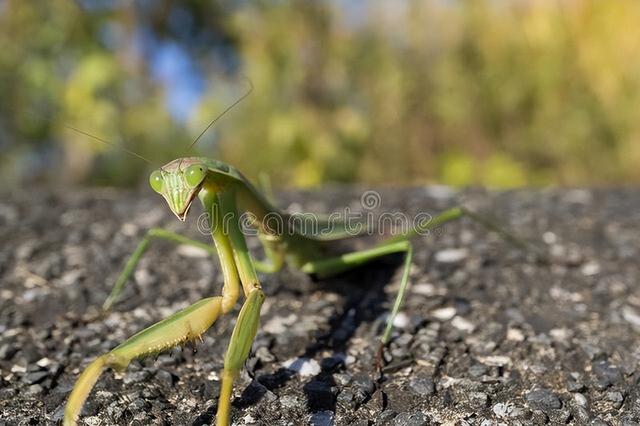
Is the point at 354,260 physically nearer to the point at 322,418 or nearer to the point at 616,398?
the point at 322,418

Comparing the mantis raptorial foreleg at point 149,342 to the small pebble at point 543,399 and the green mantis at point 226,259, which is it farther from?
the small pebble at point 543,399

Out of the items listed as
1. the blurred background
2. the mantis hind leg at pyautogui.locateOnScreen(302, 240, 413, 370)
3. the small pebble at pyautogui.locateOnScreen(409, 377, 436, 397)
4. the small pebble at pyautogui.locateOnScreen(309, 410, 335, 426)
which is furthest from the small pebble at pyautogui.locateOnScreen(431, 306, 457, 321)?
the blurred background

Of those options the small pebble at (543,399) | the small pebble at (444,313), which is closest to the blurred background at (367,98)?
the small pebble at (444,313)

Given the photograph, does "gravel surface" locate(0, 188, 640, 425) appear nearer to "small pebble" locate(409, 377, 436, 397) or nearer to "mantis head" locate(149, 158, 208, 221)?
"small pebble" locate(409, 377, 436, 397)

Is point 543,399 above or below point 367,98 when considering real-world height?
above

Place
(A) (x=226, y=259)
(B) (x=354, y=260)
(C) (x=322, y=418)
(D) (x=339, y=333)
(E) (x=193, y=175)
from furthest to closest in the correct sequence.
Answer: (B) (x=354, y=260)
(D) (x=339, y=333)
(A) (x=226, y=259)
(E) (x=193, y=175)
(C) (x=322, y=418)

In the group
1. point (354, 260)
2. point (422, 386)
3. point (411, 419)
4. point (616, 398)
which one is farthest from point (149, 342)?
point (616, 398)
